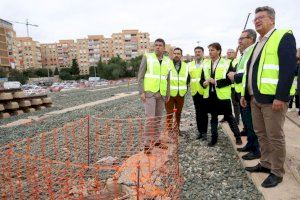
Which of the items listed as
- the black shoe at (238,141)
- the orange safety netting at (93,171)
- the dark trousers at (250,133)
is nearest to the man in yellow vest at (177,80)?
the orange safety netting at (93,171)

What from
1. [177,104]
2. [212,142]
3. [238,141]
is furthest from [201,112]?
[238,141]

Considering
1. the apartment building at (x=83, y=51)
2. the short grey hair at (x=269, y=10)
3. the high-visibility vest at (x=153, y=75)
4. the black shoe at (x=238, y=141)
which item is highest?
the apartment building at (x=83, y=51)

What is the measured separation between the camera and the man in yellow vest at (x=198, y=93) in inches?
240

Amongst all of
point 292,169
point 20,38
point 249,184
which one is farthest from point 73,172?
point 20,38

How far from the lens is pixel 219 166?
471cm

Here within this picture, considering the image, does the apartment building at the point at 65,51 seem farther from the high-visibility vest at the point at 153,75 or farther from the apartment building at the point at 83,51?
the high-visibility vest at the point at 153,75

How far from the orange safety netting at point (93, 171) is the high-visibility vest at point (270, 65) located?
1378mm

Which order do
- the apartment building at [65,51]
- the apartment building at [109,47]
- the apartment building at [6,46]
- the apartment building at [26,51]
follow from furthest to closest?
the apartment building at [65,51] → the apartment building at [109,47] → the apartment building at [26,51] → the apartment building at [6,46]

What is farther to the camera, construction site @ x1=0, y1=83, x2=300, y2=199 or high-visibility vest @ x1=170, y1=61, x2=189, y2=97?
high-visibility vest @ x1=170, y1=61, x2=189, y2=97

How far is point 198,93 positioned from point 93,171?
2.63m

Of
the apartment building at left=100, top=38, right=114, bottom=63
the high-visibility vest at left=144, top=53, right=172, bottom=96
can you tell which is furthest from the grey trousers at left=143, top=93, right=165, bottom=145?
the apartment building at left=100, top=38, right=114, bottom=63

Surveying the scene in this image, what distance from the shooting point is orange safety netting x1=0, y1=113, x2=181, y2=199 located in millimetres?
3718

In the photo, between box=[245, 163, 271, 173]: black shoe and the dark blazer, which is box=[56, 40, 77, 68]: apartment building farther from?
the dark blazer

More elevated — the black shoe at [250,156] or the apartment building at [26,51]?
the apartment building at [26,51]
